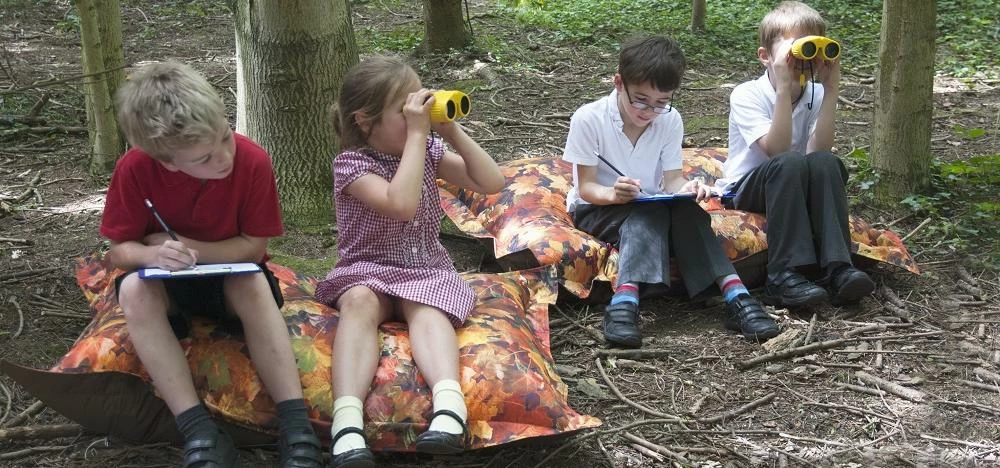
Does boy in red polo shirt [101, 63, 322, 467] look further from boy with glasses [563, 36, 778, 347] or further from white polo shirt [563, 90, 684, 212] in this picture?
white polo shirt [563, 90, 684, 212]

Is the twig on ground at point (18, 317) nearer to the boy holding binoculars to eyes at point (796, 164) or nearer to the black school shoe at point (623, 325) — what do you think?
the black school shoe at point (623, 325)

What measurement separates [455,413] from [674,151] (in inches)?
69.4

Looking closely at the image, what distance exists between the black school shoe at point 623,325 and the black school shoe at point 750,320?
367 millimetres

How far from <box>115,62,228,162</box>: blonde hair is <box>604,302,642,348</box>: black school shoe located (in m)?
1.61

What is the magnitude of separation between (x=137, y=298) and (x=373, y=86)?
3.08 feet

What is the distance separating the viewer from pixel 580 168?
3.81 m

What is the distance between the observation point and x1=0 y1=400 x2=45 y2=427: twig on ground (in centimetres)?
280

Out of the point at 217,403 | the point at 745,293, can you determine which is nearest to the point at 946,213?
the point at 745,293

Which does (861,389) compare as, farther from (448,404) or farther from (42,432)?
(42,432)

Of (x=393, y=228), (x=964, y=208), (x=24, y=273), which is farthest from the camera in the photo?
(x=964, y=208)

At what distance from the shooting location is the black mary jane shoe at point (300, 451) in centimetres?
247

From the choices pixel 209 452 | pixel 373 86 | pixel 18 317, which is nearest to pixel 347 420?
pixel 209 452

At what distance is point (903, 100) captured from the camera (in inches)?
174

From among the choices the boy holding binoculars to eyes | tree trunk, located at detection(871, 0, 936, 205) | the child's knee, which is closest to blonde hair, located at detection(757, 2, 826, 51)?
the boy holding binoculars to eyes
